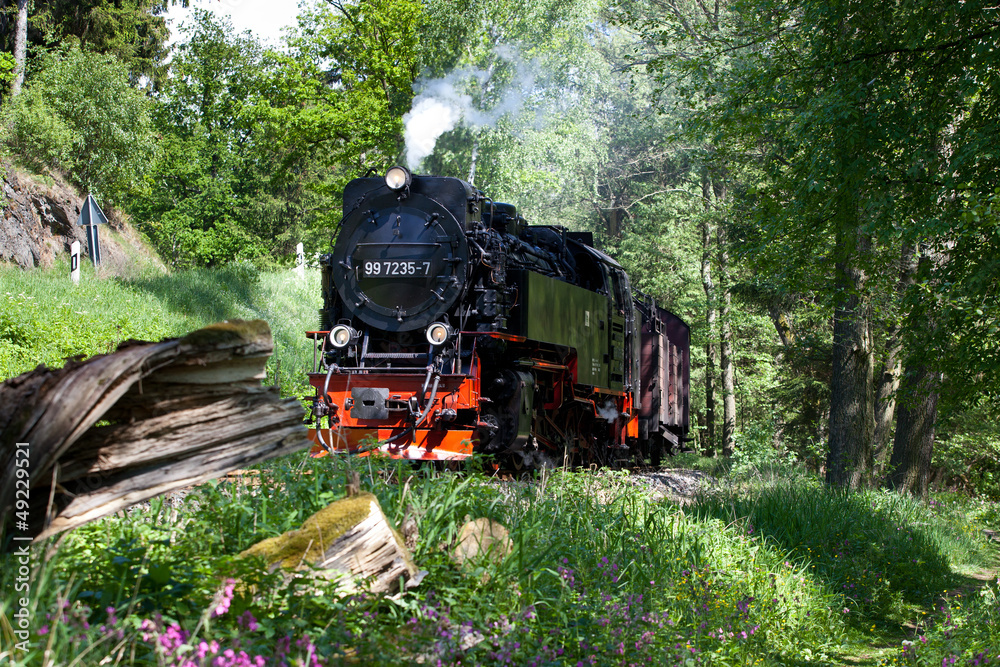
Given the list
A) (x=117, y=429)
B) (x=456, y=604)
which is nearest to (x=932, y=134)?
(x=456, y=604)

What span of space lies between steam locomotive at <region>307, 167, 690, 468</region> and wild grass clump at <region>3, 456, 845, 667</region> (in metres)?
2.08

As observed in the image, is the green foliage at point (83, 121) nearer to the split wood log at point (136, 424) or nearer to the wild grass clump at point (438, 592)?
the wild grass clump at point (438, 592)

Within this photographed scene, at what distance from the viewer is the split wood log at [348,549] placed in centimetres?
392

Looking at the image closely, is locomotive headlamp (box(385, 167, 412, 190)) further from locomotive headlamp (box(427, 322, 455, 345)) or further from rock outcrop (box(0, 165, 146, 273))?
rock outcrop (box(0, 165, 146, 273))

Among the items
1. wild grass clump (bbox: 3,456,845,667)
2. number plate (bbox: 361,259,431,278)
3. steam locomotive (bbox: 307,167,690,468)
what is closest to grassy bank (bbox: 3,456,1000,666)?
wild grass clump (bbox: 3,456,845,667)

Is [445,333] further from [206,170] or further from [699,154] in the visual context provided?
[206,170]

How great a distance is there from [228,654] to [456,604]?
Answer: 4.81ft

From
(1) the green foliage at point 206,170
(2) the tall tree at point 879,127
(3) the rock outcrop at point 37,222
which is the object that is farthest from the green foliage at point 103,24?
(2) the tall tree at point 879,127

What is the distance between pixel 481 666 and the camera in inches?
150

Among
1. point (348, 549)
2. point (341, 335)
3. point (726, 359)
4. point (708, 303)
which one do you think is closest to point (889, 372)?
point (708, 303)

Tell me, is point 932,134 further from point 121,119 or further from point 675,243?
point 675,243

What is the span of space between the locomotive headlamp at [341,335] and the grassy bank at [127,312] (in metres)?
0.68

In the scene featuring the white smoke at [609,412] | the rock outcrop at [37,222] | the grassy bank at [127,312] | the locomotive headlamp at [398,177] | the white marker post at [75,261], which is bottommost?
the white smoke at [609,412]

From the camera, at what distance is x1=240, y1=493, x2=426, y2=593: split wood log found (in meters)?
3.92
